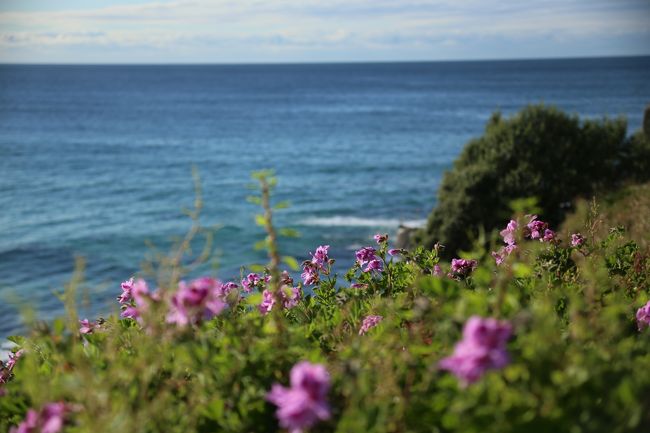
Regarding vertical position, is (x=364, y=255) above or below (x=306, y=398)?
below

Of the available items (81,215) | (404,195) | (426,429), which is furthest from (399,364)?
(404,195)

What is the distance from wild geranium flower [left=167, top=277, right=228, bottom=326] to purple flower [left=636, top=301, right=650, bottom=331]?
2.36m

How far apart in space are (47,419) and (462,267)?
10.9 feet

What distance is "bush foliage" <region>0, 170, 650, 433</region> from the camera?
2354 millimetres

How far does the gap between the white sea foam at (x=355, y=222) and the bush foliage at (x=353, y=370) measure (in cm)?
3313

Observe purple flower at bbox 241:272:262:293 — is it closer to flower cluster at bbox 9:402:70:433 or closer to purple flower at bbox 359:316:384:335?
purple flower at bbox 359:316:384:335

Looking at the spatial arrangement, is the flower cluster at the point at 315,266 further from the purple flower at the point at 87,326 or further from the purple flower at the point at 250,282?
the purple flower at the point at 87,326

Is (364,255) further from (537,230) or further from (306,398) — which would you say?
(306,398)

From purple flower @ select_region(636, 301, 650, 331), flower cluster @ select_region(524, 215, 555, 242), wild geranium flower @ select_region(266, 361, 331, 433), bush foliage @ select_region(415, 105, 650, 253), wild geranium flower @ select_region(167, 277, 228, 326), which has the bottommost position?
bush foliage @ select_region(415, 105, 650, 253)

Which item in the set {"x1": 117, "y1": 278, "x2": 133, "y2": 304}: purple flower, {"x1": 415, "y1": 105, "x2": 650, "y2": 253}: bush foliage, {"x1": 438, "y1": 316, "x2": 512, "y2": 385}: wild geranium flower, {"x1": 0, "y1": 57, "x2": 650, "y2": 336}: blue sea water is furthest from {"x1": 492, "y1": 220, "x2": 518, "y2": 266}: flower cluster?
{"x1": 415, "y1": 105, "x2": 650, "y2": 253}: bush foliage

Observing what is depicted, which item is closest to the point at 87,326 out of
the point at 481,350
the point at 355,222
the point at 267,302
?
the point at 267,302

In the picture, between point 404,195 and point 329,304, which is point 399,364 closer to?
point 329,304

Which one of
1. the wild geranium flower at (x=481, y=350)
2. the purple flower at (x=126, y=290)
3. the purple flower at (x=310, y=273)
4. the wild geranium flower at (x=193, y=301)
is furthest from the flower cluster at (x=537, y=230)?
the wild geranium flower at (x=481, y=350)

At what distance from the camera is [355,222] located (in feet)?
126
